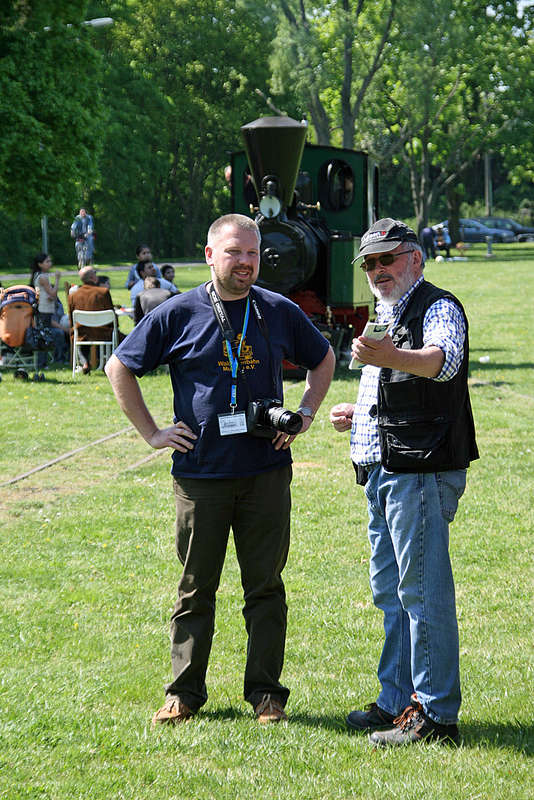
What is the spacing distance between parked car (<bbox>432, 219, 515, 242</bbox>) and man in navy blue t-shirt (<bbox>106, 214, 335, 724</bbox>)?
186 ft

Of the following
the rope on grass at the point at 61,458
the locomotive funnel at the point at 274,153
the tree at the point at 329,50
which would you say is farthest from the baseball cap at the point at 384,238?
the tree at the point at 329,50

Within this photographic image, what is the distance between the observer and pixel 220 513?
178 inches

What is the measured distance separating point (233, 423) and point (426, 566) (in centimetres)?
94

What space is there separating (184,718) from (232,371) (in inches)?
58.6

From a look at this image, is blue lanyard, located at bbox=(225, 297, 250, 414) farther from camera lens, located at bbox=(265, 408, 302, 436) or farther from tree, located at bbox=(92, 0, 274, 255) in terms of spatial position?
tree, located at bbox=(92, 0, 274, 255)

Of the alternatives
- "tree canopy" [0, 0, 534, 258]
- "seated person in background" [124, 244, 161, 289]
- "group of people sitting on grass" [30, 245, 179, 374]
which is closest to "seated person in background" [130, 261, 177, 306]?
"group of people sitting on grass" [30, 245, 179, 374]

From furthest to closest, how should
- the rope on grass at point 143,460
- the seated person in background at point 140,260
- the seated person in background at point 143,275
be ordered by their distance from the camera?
the seated person in background at point 140,260 < the seated person in background at point 143,275 < the rope on grass at point 143,460

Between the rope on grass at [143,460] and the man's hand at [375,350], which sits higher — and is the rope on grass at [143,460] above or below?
below

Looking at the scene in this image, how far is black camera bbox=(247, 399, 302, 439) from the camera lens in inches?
171

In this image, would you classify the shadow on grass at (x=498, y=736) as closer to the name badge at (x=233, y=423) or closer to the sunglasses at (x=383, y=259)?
the name badge at (x=233, y=423)

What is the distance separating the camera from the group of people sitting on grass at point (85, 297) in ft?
51.9

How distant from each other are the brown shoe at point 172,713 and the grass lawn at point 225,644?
0.06 m

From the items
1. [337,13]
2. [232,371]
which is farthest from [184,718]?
[337,13]

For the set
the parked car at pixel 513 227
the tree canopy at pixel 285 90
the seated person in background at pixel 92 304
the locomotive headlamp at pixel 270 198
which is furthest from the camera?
the parked car at pixel 513 227
